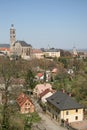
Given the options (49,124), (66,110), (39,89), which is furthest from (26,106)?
(39,89)

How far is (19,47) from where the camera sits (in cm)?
10081

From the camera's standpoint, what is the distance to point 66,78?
212 feet

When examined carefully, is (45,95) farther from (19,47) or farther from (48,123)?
(19,47)

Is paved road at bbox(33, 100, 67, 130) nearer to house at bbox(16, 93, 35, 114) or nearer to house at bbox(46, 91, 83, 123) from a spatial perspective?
house at bbox(46, 91, 83, 123)

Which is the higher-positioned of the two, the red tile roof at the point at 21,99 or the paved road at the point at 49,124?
the red tile roof at the point at 21,99

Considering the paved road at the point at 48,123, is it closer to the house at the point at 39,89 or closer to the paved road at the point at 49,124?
the paved road at the point at 49,124

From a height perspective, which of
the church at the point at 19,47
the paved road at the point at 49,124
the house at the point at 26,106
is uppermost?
the church at the point at 19,47

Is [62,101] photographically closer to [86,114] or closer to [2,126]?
[86,114]

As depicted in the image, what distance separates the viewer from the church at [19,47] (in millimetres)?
100312

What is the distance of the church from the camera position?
100 meters

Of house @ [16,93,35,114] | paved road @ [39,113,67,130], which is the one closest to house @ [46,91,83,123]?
paved road @ [39,113,67,130]

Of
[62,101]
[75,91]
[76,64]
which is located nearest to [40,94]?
[75,91]

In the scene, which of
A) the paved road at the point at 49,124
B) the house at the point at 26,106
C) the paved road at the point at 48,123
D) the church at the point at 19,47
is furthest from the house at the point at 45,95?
the church at the point at 19,47

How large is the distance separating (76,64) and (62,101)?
4368cm
